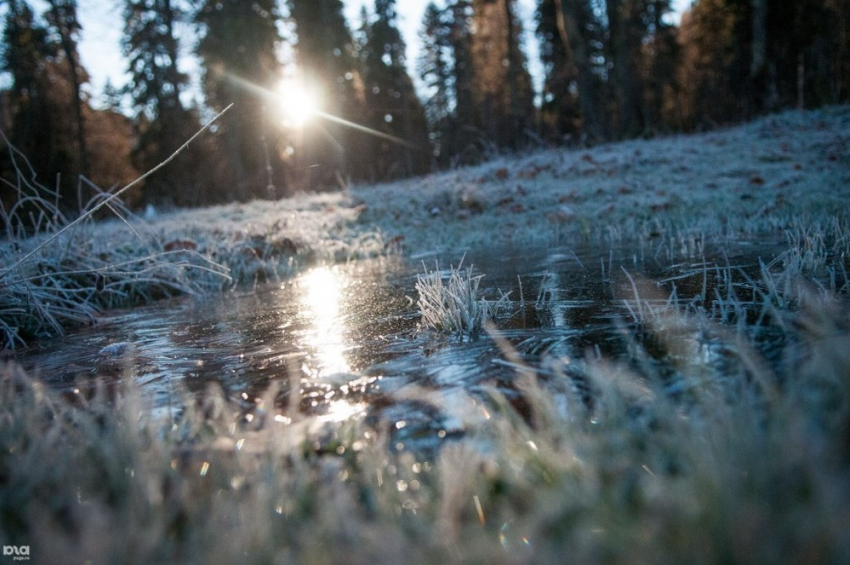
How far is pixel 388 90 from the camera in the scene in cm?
3206

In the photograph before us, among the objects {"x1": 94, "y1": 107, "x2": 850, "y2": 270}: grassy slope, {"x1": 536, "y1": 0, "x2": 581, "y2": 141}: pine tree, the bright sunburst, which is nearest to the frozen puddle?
{"x1": 94, "y1": 107, "x2": 850, "y2": 270}: grassy slope

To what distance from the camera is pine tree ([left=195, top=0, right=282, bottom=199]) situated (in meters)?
22.8

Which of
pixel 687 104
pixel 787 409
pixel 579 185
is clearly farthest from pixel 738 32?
pixel 787 409

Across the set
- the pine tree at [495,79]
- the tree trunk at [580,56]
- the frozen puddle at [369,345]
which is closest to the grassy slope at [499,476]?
the frozen puddle at [369,345]

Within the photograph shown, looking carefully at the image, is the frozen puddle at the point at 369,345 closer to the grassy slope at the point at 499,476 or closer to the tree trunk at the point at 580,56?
the grassy slope at the point at 499,476

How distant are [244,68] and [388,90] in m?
10.6

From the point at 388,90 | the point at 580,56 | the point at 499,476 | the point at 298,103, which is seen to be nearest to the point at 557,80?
the point at 388,90

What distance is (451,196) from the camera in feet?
34.1

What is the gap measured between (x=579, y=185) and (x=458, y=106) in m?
25.6

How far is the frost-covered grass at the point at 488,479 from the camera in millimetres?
676

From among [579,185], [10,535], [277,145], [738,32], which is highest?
[738,32]

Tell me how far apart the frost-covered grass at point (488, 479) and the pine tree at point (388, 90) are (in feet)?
97.5

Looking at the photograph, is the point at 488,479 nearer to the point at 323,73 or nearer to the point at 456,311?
the point at 456,311

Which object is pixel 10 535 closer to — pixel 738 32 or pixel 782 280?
pixel 782 280
